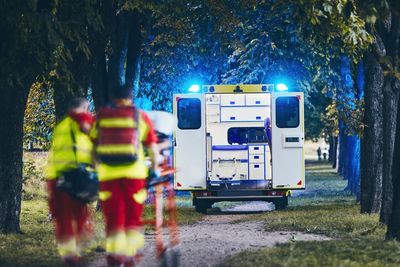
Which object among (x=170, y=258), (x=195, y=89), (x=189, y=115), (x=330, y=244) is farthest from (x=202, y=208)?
(x=170, y=258)

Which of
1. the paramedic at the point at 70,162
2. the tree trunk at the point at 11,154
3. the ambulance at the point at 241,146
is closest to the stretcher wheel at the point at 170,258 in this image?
the paramedic at the point at 70,162

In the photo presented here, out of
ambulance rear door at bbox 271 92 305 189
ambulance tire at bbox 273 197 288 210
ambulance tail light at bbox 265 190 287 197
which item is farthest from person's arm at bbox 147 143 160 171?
ambulance tire at bbox 273 197 288 210

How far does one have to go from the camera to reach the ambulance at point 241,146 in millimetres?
24625

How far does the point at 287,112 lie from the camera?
2459cm

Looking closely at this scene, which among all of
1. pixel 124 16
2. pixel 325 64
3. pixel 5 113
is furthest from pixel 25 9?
pixel 325 64

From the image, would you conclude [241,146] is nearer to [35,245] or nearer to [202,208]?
[202,208]

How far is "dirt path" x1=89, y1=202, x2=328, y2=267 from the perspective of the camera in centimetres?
1368

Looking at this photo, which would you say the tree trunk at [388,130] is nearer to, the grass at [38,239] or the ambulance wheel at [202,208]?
the grass at [38,239]

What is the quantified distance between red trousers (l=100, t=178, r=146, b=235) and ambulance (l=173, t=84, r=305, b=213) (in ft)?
45.7

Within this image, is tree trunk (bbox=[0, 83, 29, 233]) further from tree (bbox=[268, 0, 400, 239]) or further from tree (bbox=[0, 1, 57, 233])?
tree (bbox=[268, 0, 400, 239])

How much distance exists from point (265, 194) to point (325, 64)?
10281 millimetres

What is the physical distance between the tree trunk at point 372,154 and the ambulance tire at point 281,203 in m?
2.84

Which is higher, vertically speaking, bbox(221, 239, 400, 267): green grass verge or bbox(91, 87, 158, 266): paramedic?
bbox(91, 87, 158, 266): paramedic

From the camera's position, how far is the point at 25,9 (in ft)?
52.4
